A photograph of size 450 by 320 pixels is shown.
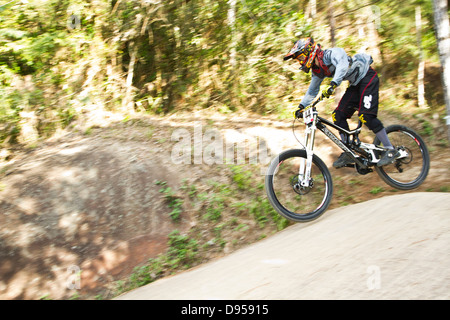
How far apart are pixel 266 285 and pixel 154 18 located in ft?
24.3

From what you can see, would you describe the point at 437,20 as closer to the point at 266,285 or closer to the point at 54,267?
the point at 266,285

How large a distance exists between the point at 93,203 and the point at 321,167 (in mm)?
3321

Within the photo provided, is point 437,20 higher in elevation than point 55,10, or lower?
lower

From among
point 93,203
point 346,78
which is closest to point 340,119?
point 346,78

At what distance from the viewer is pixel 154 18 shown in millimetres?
8516

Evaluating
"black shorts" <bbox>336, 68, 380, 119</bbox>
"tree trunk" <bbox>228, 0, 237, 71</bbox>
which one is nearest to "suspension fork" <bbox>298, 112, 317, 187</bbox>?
"black shorts" <bbox>336, 68, 380, 119</bbox>

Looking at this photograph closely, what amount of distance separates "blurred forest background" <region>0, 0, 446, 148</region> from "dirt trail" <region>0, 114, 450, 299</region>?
1.69 m

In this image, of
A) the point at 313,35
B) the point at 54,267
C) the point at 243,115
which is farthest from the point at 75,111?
the point at 313,35

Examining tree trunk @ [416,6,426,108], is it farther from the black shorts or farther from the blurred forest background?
the black shorts

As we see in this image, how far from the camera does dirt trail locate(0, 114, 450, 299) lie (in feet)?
14.2

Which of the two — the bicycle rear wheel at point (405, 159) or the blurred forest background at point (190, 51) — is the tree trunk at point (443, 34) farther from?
the blurred forest background at point (190, 51)

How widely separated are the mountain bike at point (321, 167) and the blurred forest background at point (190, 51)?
2.76 metres

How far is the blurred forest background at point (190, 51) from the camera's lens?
7988mm

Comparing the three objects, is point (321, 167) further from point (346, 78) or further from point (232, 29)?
point (232, 29)
